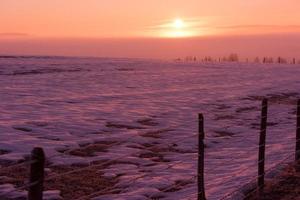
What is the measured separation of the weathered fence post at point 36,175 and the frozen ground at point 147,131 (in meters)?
2.50

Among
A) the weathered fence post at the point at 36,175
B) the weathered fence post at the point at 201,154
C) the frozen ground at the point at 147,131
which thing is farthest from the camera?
the frozen ground at the point at 147,131

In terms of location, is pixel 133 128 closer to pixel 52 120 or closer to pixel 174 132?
pixel 174 132

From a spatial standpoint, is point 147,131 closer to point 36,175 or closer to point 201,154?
point 201,154

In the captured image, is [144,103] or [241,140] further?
[144,103]

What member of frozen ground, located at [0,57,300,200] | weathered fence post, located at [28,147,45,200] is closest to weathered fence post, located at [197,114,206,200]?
frozen ground, located at [0,57,300,200]

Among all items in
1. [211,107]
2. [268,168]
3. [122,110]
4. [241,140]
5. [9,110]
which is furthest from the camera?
[211,107]

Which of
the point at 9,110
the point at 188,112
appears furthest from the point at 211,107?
the point at 9,110

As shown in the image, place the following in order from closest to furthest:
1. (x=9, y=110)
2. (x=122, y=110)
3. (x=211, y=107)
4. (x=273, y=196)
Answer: (x=273, y=196) < (x=9, y=110) < (x=122, y=110) < (x=211, y=107)

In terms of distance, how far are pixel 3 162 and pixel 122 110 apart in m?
10.4

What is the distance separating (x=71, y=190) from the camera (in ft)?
31.5

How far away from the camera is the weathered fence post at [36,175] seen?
4445 millimetres

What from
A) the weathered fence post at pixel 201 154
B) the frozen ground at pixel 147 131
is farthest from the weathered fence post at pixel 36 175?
the weathered fence post at pixel 201 154

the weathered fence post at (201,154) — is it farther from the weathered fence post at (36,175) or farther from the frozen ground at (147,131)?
the weathered fence post at (36,175)

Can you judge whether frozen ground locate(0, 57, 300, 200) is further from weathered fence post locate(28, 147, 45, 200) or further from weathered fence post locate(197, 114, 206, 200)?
weathered fence post locate(28, 147, 45, 200)
